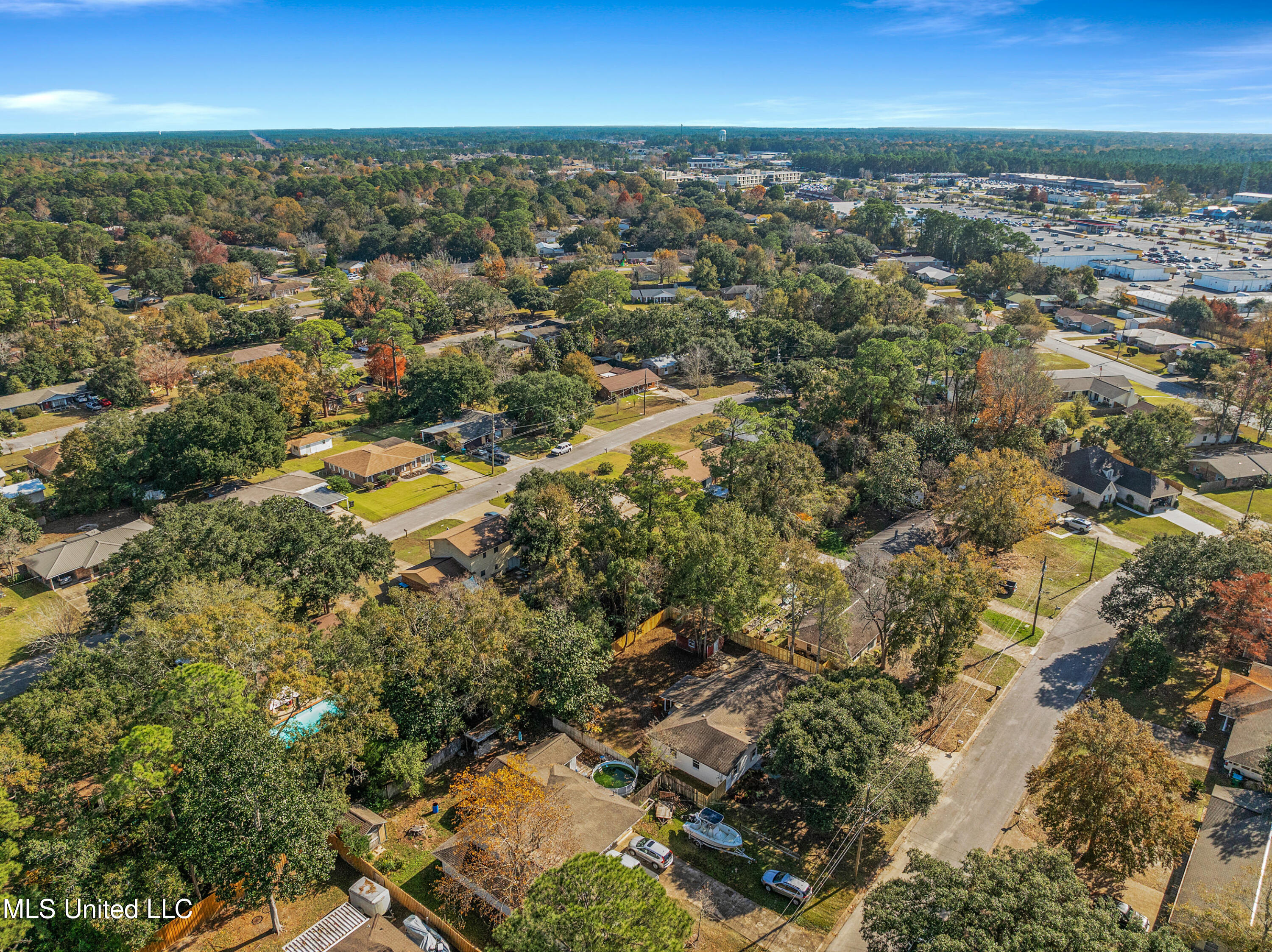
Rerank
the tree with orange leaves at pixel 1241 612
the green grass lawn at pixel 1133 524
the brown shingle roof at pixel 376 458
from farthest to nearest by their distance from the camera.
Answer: the brown shingle roof at pixel 376 458
the green grass lawn at pixel 1133 524
the tree with orange leaves at pixel 1241 612

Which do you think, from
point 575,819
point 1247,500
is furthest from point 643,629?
point 1247,500

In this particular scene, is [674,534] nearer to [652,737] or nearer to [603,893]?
[652,737]

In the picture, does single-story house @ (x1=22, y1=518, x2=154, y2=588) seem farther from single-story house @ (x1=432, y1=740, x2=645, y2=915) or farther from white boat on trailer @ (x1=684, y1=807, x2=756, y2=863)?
white boat on trailer @ (x1=684, y1=807, x2=756, y2=863)

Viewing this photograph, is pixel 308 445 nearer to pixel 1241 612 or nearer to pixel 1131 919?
pixel 1131 919

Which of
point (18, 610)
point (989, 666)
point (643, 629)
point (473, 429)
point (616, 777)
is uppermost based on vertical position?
point (473, 429)

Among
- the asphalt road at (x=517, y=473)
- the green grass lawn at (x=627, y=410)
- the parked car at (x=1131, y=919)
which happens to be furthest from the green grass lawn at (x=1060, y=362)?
the parked car at (x=1131, y=919)

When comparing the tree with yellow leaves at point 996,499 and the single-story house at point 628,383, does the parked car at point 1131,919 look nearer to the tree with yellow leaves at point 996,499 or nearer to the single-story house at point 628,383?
the tree with yellow leaves at point 996,499
